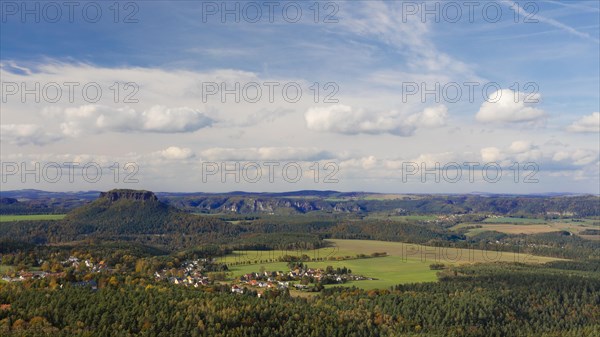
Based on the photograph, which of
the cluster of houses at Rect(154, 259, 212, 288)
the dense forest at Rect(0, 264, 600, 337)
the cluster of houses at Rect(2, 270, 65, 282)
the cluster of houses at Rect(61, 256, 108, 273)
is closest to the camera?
the dense forest at Rect(0, 264, 600, 337)

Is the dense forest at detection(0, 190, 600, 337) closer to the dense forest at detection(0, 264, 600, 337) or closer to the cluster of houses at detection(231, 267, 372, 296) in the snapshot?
the dense forest at detection(0, 264, 600, 337)

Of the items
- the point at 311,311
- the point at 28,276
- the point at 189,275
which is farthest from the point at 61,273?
the point at 311,311

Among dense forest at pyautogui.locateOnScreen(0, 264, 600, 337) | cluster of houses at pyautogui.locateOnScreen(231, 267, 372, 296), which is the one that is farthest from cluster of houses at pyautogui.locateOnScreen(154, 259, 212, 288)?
dense forest at pyautogui.locateOnScreen(0, 264, 600, 337)

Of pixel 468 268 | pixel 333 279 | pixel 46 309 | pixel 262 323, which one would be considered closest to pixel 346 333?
pixel 262 323

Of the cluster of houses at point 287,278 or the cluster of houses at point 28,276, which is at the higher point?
the cluster of houses at point 28,276

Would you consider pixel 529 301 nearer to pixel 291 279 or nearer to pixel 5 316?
pixel 291 279

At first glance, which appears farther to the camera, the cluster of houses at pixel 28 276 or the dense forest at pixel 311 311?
the cluster of houses at pixel 28 276

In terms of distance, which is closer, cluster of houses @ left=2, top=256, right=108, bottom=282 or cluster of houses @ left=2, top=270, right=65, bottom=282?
cluster of houses @ left=2, top=270, right=65, bottom=282

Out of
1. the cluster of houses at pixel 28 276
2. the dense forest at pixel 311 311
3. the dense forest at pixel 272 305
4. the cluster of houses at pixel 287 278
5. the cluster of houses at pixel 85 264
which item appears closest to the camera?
the dense forest at pixel 311 311

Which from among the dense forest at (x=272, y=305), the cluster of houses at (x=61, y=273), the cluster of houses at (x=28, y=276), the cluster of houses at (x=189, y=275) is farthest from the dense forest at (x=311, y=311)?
the cluster of houses at (x=61, y=273)

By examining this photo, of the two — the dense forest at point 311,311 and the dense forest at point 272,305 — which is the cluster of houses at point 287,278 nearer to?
the dense forest at point 272,305

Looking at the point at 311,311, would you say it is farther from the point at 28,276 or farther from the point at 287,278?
the point at 28,276
